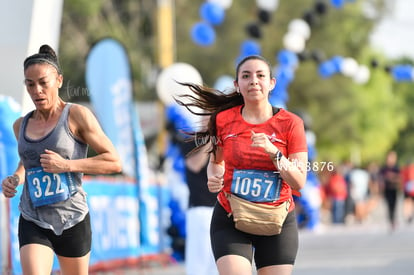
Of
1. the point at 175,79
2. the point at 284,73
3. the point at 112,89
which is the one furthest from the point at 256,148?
the point at 284,73

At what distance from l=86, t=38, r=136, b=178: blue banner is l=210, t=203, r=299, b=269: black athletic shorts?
23.1 ft

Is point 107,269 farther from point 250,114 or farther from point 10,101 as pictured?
point 250,114

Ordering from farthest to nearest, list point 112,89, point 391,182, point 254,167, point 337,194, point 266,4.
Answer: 1. point 337,194
2. point 391,182
3. point 266,4
4. point 112,89
5. point 254,167

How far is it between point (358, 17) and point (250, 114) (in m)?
51.2

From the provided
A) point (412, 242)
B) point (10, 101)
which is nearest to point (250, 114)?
point (10, 101)

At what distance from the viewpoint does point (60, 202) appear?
6.00 m

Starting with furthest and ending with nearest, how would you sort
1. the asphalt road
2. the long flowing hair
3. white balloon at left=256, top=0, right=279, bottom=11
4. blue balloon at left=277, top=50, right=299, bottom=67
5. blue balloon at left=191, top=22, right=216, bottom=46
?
blue balloon at left=277, top=50, right=299, bottom=67 → blue balloon at left=191, top=22, right=216, bottom=46 → white balloon at left=256, top=0, right=279, bottom=11 → the asphalt road → the long flowing hair

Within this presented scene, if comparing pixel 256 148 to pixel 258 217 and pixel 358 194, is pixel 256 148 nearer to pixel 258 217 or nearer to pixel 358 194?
pixel 258 217

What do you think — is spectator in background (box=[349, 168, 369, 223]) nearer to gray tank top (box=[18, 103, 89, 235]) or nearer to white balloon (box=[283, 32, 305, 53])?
white balloon (box=[283, 32, 305, 53])

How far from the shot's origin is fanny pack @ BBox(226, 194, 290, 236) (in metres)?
5.88

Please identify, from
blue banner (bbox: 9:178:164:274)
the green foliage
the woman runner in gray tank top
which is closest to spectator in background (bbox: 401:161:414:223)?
blue banner (bbox: 9:178:164:274)

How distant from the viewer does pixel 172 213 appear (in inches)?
589

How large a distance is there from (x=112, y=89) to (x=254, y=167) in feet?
23.5

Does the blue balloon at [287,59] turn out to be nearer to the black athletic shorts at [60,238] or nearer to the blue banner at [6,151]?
the blue banner at [6,151]
